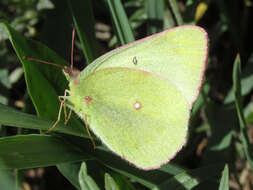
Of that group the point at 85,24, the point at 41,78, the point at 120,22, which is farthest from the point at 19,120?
the point at 120,22

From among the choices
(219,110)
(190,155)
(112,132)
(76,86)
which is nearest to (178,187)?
(112,132)

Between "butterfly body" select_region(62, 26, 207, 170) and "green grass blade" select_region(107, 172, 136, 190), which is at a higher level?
"butterfly body" select_region(62, 26, 207, 170)

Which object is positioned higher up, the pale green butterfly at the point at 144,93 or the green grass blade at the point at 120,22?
the green grass blade at the point at 120,22

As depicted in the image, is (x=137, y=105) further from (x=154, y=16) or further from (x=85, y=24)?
(x=154, y=16)

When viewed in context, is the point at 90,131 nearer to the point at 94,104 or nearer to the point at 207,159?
the point at 94,104

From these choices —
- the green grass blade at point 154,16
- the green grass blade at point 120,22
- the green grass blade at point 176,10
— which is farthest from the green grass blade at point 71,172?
the green grass blade at point 176,10

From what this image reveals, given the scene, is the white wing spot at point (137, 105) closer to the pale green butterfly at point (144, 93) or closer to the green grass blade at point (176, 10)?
the pale green butterfly at point (144, 93)

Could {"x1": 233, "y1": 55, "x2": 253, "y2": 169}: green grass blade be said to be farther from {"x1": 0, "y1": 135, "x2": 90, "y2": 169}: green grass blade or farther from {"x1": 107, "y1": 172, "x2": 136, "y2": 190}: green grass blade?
{"x1": 0, "y1": 135, "x2": 90, "y2": 169}: green grass blade

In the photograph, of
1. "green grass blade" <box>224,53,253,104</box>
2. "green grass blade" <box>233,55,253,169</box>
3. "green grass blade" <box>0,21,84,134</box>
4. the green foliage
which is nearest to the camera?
the green foliage

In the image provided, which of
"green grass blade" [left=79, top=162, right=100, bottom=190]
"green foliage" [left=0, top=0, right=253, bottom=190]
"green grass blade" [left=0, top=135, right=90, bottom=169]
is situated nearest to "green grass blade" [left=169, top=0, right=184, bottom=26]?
"green foliage" [left=0, top=0, right=253, bottom=190]
